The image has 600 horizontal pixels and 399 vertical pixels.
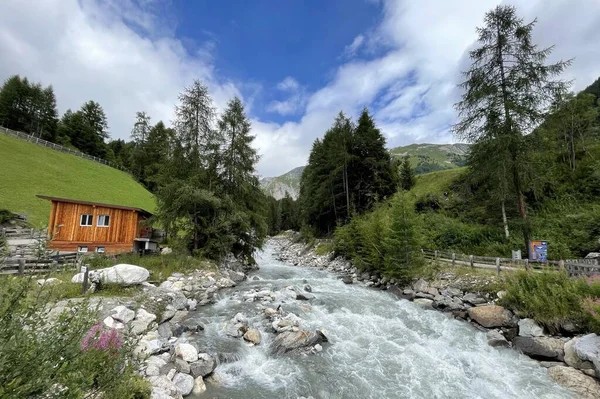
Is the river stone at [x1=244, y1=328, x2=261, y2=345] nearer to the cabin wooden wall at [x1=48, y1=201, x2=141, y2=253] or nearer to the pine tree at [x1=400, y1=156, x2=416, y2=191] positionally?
the cabin wooden wall at [x1=48, y1=201, x2=141, y2=253]

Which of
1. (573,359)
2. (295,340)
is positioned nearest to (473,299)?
(573,359)

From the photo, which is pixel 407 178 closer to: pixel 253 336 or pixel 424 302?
pixel 424 302

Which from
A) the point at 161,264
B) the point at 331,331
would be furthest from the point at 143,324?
the point at 161,264

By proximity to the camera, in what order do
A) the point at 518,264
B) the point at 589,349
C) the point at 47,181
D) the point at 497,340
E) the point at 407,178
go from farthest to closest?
the point at 407,178 < the point at 47,181 < the point at 518,264 < the point at 497,340 < the point at 589,349

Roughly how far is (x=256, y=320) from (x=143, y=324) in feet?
13.3

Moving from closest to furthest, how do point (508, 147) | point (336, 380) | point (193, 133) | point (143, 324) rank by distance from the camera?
point (336, 380)
point (143, 324)
point (508, 147)
point (193, 133)

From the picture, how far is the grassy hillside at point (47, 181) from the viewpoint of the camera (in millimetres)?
26344

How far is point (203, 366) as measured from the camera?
722cm

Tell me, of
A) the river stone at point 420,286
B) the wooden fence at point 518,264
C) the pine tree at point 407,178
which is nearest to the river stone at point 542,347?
the wooden fence at point 518,264

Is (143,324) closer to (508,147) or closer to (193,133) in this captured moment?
(193,133)

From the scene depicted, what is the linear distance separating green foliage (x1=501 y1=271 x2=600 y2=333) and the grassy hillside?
25.3m

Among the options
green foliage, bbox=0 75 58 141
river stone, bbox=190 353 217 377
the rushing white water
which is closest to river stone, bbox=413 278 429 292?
the rushing white water

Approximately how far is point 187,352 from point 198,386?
1.24 meters

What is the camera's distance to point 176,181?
18.5m
